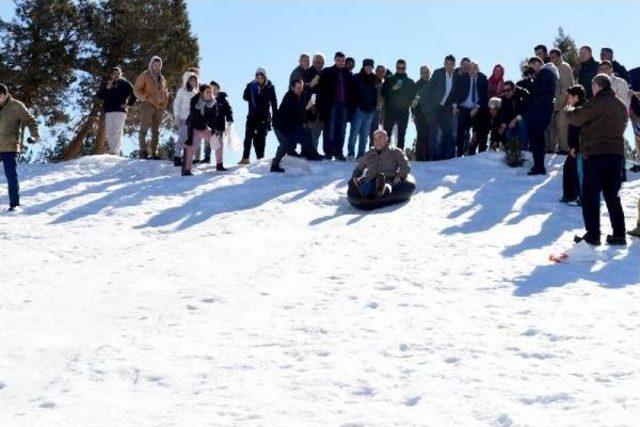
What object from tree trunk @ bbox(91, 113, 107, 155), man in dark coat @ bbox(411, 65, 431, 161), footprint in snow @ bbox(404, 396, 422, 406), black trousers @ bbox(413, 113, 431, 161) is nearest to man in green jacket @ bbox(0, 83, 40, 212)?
man in dark coat @ bbox(411, 65, 431, 161)

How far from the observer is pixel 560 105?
16.1 m

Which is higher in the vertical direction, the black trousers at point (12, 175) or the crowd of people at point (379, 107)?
the crowd of people at point (379, 107)

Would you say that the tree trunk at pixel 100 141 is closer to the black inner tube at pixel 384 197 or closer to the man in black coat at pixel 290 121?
the man in black coat at pixel 290 121

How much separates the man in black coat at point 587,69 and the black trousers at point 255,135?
5945mm

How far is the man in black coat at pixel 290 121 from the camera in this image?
15.7 metres

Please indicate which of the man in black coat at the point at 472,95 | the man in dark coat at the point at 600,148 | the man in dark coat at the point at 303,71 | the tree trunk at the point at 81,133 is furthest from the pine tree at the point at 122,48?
the man in dark coat at the point at 600,148

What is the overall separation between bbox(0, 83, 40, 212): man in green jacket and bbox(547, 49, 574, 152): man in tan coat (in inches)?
360

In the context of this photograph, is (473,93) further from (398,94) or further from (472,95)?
(398,94)

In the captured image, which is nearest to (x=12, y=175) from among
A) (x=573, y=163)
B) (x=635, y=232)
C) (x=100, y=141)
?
(x=573, y=163)

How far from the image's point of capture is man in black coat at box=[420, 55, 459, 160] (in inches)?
656

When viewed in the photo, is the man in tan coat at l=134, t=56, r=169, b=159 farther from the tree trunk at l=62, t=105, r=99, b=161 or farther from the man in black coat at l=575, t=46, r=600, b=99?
the tree trunk at l=62, t=105, r=99, b=161

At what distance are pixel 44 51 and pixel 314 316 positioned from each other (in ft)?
72.9

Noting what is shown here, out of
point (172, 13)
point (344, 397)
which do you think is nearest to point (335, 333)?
point (344, 397)

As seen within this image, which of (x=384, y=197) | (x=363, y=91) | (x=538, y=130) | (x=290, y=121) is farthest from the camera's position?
(x=363, y=91)
